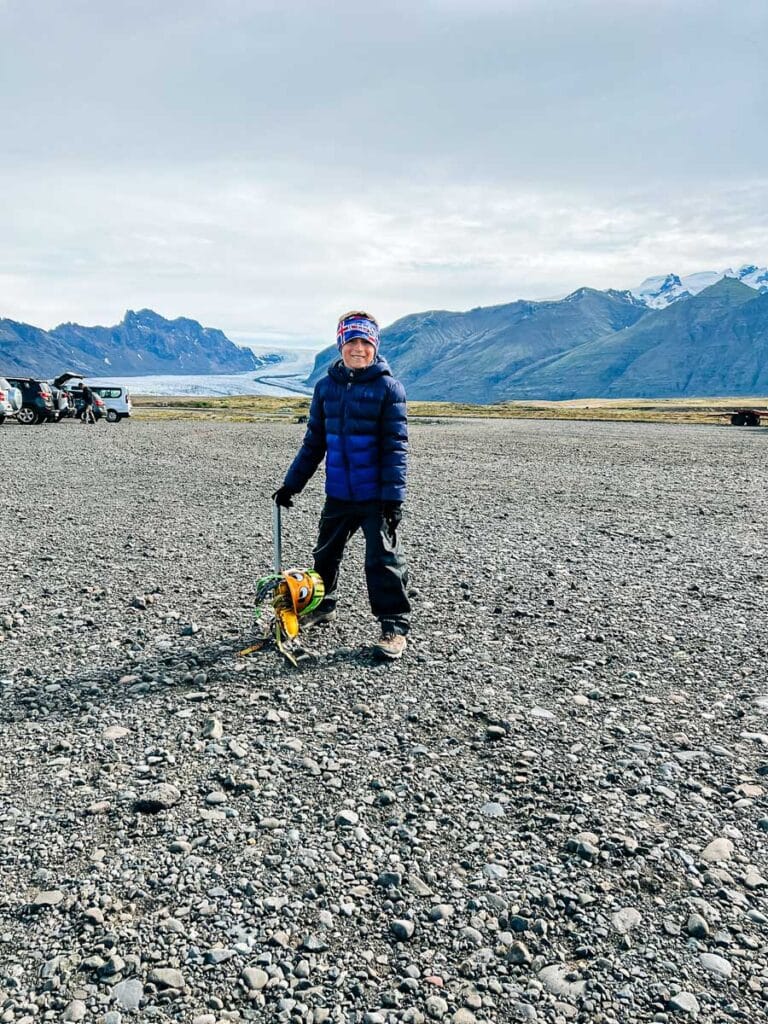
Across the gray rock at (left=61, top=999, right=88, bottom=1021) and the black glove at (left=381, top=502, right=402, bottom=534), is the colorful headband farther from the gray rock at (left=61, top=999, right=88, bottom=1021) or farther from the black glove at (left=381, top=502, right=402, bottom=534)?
the gray rock at (left=61, top=999, right=88, bottom=1021)

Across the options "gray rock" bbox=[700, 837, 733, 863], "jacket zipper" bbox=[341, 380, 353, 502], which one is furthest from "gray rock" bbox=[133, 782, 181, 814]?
"jacket zipper" bbox=[341, 380, 353, 502]

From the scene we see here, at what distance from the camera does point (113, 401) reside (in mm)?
55312

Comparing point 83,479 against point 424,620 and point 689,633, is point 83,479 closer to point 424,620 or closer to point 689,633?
point 424,620

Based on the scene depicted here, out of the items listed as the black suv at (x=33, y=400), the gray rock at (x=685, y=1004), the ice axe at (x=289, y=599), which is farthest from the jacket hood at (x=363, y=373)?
the black suv at (x=33, y=400)

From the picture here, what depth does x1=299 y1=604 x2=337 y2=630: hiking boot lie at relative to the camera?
7.97 meters

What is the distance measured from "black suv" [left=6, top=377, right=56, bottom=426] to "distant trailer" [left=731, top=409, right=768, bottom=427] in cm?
5541

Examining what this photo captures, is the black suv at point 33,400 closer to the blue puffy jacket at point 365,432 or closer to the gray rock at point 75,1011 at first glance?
the blue puffy jacket at point 365,432

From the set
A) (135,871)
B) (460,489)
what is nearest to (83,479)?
(460,489)

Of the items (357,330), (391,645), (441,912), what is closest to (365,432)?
(357,330)

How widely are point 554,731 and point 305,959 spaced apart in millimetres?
2892

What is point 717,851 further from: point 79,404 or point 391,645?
point 79,404

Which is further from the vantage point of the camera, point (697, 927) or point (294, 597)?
point (294, 597)

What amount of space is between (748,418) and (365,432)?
6312 centimetres

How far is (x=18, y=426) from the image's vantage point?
143 ft
